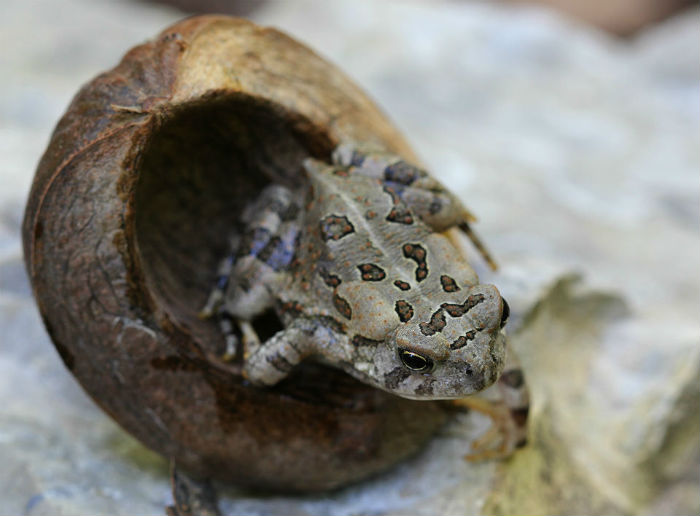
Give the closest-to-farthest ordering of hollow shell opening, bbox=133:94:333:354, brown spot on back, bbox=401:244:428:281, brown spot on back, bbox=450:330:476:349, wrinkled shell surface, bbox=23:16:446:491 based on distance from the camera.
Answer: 1. brown spot on back, bbox=450:330:476:349
2. wrinkled shell surface, bbox=23:16:446:491
3. brown spot on back, bbox=401:244:428:281
4. hollow shell opening, bbox=133:94:333:354

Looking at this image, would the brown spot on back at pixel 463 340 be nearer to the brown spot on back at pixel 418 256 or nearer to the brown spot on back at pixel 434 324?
the brown spot on back at pixel 434 324

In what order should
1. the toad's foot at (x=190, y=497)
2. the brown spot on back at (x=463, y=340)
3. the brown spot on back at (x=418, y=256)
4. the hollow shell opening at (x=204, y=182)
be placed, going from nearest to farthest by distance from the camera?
the brown spot on back at (x=463, y=340), the brown spot on back at (x=418, y=256), the toad's foot at (x=190, y=497), the hollow shell opening at (x=204, y=182)

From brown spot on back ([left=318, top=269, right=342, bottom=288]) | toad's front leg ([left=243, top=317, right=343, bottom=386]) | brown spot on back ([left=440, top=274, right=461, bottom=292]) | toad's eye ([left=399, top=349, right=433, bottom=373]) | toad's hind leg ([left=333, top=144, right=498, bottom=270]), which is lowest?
toad's front leg ([left=243, top=317, right=343, bottom=386])

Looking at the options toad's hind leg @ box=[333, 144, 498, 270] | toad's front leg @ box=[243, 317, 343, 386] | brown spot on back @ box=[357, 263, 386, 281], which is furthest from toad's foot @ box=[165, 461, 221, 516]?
toad's hind leg @ box=[333, 144, 498, 270]

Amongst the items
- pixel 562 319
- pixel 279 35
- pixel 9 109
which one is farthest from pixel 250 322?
pixel 9 109

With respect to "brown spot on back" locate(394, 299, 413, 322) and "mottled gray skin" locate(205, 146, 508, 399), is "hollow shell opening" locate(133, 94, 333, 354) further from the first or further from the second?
"brown spot on back" locate(394, 299, 413, 322)

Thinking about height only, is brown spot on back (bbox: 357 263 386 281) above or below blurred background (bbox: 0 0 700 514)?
above

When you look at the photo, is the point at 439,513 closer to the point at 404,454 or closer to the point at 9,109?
the point at 404,454

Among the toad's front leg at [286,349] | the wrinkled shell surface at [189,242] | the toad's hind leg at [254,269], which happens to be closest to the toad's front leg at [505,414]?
the wrinkled shell surface at [189,242]
